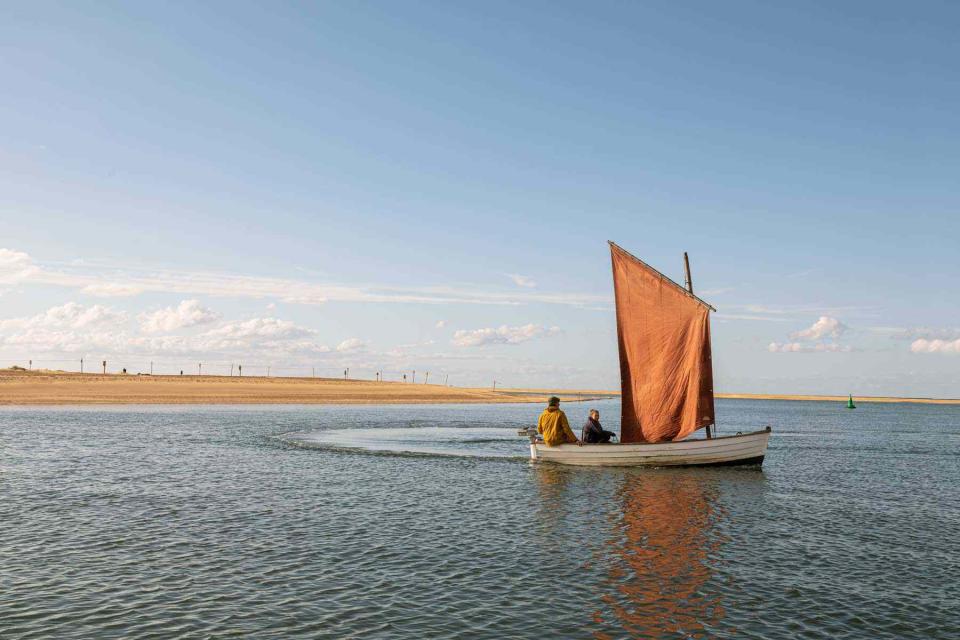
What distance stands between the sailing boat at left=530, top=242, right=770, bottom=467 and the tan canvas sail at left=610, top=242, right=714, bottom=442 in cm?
5

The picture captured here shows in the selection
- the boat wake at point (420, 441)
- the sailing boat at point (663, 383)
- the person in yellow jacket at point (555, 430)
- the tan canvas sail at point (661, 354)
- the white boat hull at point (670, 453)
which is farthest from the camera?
the boat wake at point (420, 441)

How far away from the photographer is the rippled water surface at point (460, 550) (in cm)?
1395

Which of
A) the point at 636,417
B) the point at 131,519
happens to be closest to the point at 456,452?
the point at 636,417

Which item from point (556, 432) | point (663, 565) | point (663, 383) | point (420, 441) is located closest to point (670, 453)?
point (663, 383)

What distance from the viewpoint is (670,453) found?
3828 cm

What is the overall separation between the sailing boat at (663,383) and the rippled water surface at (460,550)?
1101mm

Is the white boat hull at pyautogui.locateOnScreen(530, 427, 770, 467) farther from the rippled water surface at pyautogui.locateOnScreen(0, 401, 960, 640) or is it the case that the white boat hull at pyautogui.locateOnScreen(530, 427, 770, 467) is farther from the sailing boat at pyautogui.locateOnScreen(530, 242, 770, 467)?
the rippled water surface at pyautogui.locateOnScreen(0, 401, 960, 640)

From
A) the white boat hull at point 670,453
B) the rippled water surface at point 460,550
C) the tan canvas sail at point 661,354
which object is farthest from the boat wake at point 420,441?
the tan canvas sail at point 661,354

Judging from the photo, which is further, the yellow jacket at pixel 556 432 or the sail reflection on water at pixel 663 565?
the yellow jacket at pixel 556 432

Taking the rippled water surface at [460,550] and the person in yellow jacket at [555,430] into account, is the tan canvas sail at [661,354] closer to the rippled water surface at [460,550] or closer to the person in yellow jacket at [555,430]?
the rippled water surface at [460,550]

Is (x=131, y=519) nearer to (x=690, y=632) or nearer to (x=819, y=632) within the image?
(x=690, y=632)

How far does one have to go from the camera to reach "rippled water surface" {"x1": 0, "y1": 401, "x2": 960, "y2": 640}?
45.8 ft

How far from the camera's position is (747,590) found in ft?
53.8

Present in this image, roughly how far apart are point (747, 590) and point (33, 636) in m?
14.6
